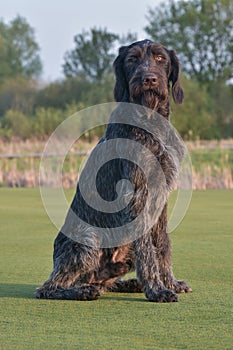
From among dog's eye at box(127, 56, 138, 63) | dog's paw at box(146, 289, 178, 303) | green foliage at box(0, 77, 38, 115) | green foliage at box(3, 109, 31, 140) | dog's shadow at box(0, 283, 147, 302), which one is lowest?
dog's shadow at box(0, 283, 147, 302)

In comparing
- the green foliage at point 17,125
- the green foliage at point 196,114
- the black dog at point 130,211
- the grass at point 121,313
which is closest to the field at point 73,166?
the grass at point 121,313

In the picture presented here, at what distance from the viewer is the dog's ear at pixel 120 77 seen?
7.73 meters

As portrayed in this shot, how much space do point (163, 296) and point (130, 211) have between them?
737mm

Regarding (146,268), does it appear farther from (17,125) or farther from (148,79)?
(17,125)

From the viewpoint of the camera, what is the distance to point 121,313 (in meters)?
6.82

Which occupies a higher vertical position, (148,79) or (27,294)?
(148,79)

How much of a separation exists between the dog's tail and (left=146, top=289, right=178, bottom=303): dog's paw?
1.47ft

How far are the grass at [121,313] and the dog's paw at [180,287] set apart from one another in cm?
11

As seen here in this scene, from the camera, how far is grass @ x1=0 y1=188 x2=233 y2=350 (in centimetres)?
577

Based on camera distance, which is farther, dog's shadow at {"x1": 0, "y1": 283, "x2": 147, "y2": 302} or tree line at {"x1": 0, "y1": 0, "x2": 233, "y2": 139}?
tree line at {"x1": 0, "y1": 0, "x2": 233, "y2": 139}

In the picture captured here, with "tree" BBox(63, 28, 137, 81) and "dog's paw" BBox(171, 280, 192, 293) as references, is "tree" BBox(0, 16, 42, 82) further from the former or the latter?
"dog's paw" BBox(171, 280, 192, 293)

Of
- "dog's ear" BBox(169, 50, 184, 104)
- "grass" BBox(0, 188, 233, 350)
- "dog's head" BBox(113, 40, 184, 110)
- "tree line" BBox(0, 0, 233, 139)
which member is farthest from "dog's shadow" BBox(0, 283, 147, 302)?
"tree line" BBox(0, 0, 233, 139)

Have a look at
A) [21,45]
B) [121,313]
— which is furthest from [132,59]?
[21,45]

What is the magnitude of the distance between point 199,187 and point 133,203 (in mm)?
16422
